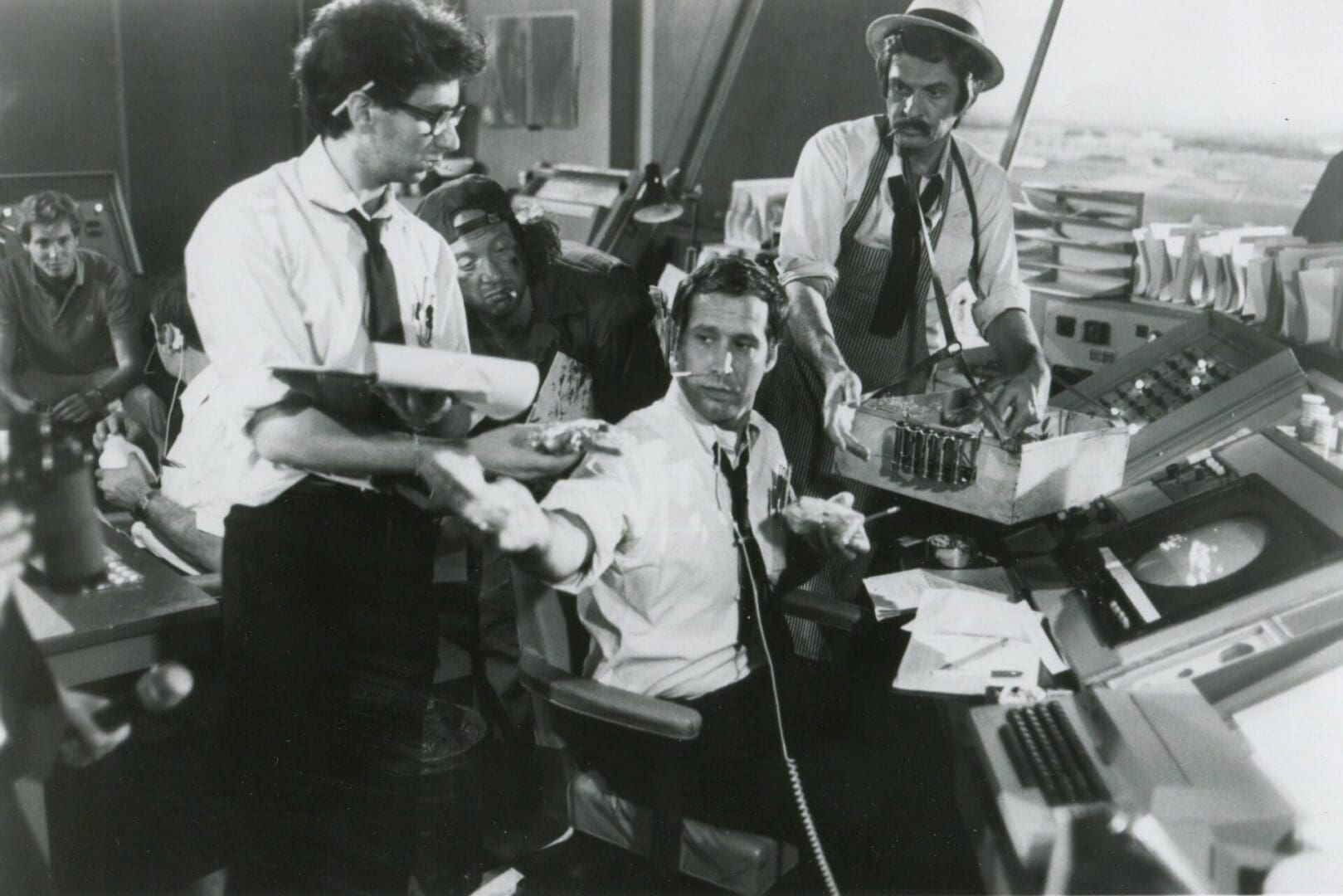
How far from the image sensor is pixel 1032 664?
184cm

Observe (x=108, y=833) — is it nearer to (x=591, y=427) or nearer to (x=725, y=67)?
(x=591, y=427)

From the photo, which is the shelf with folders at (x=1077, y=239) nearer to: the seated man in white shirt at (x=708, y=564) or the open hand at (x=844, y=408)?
the open hand at (x=844, y=408)

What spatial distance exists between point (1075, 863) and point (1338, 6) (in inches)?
116

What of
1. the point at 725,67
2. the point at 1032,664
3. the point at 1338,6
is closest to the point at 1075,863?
the point at 1032,664

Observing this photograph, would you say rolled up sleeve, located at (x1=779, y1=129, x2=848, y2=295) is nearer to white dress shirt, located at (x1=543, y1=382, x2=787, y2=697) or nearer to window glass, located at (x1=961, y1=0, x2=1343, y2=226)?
white dress shirt, located at (x1=543, y1=382, x2=787, y2=697)

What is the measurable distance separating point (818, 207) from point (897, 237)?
0.69 feet

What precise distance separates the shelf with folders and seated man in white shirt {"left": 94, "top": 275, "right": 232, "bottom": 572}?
252 cm

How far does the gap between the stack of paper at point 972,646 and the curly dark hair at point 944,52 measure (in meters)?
1.22

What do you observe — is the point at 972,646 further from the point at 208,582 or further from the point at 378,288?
the point at 208,582

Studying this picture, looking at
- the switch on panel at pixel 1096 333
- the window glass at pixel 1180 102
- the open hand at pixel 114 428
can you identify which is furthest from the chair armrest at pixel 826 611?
the window glass at pixel 1180 102

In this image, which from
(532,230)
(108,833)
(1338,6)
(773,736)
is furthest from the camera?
(1338,6)

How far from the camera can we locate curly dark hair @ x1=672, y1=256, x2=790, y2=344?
2059mm

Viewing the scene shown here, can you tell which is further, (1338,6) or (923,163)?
(1338,6)

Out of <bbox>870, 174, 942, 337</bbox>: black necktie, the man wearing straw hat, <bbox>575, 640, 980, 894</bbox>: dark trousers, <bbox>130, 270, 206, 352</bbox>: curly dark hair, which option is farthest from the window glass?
<bbox>130, 270, 206, 352</bbox>: curly dark hair
